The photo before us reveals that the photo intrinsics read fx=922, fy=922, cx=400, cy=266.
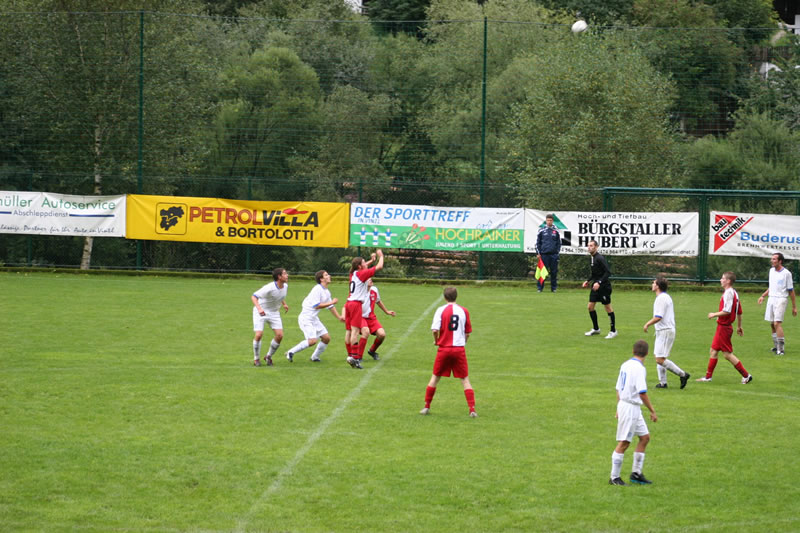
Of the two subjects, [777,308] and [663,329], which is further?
[777,308]

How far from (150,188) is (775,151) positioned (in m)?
29.7

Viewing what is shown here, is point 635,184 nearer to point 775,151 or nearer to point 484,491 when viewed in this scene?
point 775,151

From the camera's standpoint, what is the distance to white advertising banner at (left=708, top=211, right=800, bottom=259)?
2895 cm

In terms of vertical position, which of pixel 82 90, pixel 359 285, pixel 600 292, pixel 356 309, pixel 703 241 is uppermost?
pixel 82 90

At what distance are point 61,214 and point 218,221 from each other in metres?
5.40

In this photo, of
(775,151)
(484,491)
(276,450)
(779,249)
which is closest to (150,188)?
(779,249)

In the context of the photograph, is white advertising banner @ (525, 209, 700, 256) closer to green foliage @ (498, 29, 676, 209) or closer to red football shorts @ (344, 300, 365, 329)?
green foliage @ (498, 29, 676, 209)

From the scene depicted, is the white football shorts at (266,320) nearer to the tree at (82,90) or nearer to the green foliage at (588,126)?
the green foliage at (588,126)

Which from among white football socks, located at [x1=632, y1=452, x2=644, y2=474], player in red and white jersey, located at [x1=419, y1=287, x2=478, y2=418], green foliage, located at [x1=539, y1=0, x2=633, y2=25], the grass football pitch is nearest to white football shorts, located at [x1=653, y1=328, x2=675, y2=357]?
the grass football pitch

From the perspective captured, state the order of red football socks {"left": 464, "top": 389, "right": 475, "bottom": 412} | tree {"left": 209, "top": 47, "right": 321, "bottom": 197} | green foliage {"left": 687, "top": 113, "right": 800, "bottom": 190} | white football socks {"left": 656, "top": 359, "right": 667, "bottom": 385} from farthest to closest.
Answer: green foliage {"left": 687, "top": 113, "right": 800, "bottom": 190}, tree {"left": 209, "top": 47, "right": 321, "bottom": 197}, white football socks {"left": 656, "top": 359, "right": 667, "bottom": 385}, red football socks {"left": 464, "top": 389, "right": 475, "bottom": 412}

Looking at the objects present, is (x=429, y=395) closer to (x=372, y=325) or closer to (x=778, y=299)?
(x=372, y=325)

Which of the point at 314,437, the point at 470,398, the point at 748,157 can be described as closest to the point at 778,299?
the point at 470,398

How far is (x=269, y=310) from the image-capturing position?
16406 mm

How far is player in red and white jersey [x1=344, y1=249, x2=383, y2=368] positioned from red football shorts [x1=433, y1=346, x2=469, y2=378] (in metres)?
3.75
